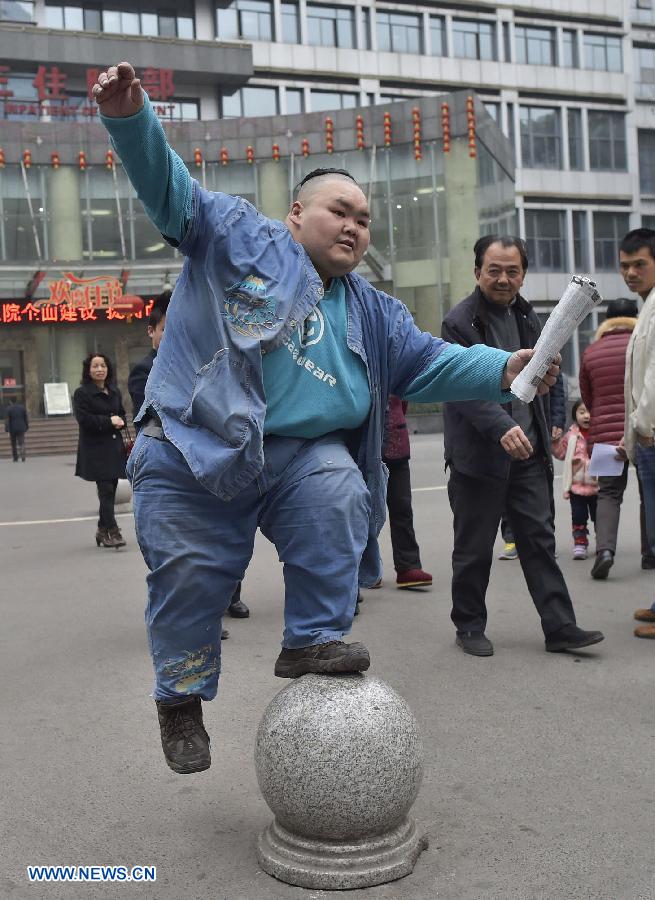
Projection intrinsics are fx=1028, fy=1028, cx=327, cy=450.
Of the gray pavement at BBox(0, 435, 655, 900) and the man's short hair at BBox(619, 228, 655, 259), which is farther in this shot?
the man's short hair at BBox(619, 228, 655, 259)

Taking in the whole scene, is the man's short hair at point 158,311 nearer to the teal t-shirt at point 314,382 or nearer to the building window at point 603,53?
the teal t-shirt at point 314,382

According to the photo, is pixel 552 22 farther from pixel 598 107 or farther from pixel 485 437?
pixel 485 437

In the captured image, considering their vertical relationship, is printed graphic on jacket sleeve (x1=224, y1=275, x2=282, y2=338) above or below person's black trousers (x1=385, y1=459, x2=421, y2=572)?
above

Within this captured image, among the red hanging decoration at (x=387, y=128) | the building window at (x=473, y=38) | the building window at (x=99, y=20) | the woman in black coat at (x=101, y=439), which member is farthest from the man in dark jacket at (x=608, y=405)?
the building window at (x=473, y=38)

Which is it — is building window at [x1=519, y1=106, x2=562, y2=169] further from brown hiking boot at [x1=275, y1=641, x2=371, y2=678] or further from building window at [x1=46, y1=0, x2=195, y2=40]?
brown hiking boot at [x1=275, y1=641, x2=371, y2=678]

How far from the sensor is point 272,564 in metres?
8.86

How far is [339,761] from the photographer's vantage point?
2961mm

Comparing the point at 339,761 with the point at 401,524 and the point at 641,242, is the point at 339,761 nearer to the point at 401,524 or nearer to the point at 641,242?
the point at 641,242

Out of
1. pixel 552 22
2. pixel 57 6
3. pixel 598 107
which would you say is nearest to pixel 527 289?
pixel 598 107

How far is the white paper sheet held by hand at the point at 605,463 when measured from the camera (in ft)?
26.0

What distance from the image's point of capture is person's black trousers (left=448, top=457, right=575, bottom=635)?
5.69 m

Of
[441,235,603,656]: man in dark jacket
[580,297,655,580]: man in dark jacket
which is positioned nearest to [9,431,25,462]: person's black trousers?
[580,297,655,580]: man in dark jacket

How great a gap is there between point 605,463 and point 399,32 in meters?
44.2

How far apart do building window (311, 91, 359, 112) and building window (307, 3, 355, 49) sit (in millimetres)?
2095
